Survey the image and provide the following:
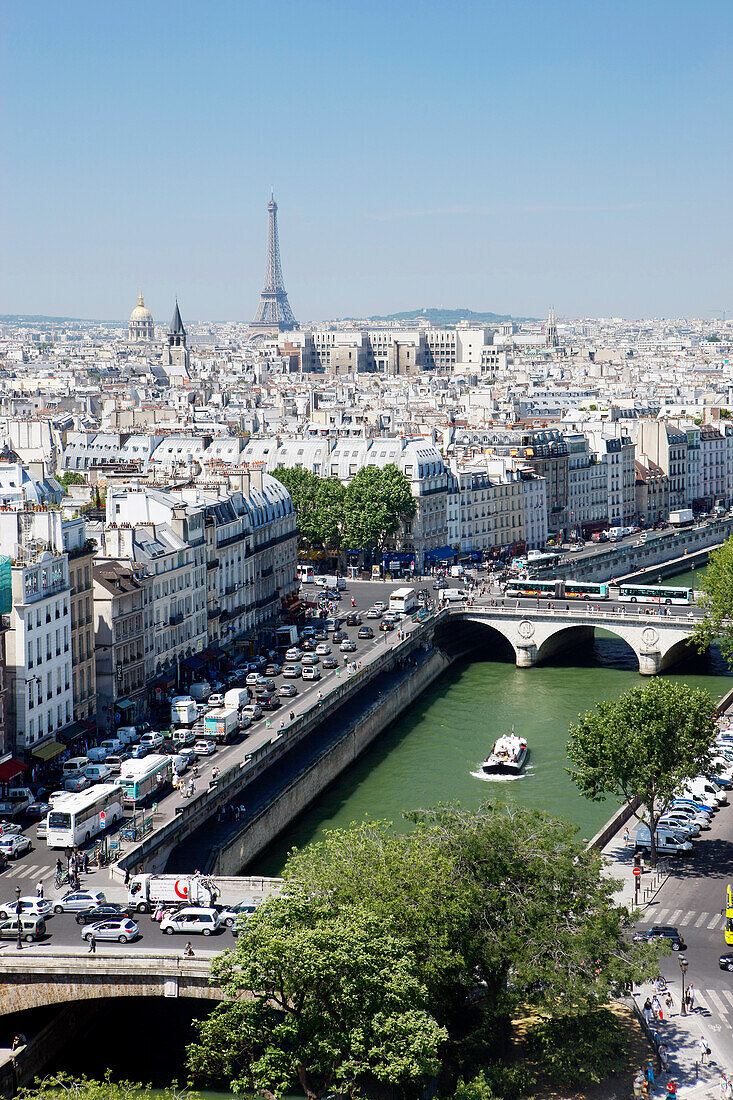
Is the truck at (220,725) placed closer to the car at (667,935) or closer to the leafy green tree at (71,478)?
the car at (667,935)

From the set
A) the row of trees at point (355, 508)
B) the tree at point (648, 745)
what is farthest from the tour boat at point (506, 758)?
the row of trees at point (355, 508)

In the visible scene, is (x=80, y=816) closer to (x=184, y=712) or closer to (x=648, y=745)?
(x=184, y=712)

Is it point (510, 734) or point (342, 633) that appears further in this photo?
point (342, 633)

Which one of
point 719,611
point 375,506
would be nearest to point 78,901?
point 719,611

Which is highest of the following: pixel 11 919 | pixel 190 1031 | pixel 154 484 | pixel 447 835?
pixel 154 484

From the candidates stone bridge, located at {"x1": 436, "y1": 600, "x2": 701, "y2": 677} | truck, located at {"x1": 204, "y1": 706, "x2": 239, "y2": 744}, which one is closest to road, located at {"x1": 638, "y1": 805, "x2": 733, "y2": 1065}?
truck, located at {"x1": 204, "y1": 706, "x2": 239, "y2": 744}

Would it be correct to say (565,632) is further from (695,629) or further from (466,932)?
(466,932)

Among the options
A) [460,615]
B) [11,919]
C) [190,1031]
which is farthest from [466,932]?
[460,615]
